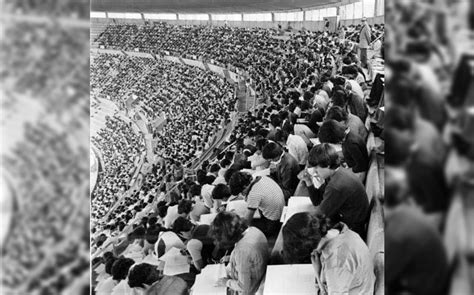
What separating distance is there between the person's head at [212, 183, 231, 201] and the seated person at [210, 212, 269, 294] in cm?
28

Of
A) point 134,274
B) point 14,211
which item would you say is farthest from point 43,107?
point 134,274

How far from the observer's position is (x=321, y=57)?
130 inches

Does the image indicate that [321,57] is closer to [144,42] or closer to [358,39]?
[358,39]

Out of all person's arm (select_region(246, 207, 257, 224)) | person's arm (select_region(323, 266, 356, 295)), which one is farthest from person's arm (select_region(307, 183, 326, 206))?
person's arm (select_region(323, 266, 356, 295))

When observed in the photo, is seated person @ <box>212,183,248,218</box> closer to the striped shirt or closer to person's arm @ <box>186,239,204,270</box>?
the striped shirt

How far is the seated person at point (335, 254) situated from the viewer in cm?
212

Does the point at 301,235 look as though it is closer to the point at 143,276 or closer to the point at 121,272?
the point at 143,276

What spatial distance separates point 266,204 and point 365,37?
42.6 inches

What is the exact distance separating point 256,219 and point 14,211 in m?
1.31

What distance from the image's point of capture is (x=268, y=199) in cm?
287

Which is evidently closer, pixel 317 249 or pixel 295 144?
pixel 317 249

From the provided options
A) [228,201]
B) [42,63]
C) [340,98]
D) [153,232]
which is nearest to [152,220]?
[153,232]

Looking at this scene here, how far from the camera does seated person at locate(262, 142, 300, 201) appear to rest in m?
2.96

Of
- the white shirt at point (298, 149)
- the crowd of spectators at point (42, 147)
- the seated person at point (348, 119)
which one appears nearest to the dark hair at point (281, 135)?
the white shirt at point (298, 149)
